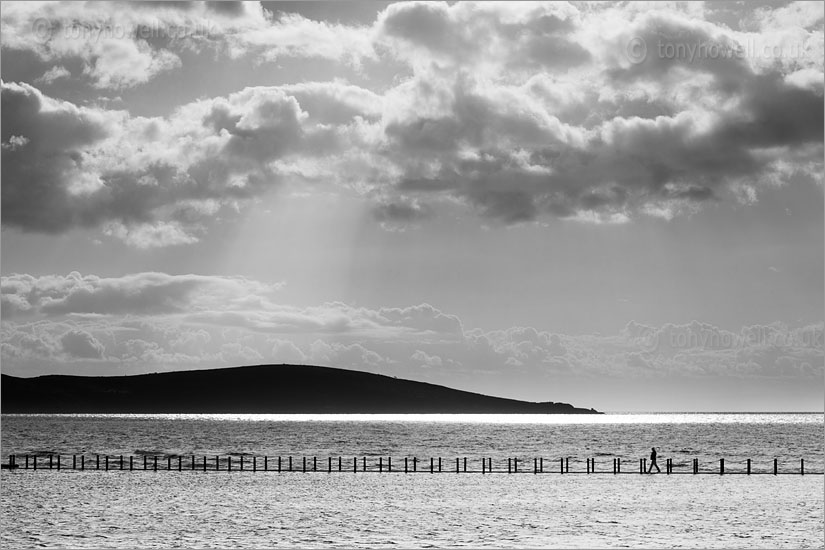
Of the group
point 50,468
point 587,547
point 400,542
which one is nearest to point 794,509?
point 587,547

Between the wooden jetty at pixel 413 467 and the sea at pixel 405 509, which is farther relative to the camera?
the wooden jetty at pixel 413 467

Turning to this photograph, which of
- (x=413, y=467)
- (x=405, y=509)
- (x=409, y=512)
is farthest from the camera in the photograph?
(x=413, y=467)

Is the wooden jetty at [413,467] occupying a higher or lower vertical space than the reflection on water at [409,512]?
lower

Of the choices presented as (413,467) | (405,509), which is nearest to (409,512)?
(405,509)

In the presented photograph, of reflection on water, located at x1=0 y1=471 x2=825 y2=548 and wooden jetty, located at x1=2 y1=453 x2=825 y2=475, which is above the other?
reflection on water, located at x1=0 y1=471 x2=825 y2=548

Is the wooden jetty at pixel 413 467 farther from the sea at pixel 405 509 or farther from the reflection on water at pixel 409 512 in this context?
the reflection on water at pixel 409 512

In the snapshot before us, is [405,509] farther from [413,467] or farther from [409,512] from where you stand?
[413,467]

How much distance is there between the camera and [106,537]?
142 feet

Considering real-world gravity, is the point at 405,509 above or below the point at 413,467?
above

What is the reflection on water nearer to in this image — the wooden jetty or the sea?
the sea

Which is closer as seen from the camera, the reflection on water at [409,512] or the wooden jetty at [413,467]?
the reflection on water at [409,512]

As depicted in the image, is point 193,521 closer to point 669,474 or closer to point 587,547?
point 587,547

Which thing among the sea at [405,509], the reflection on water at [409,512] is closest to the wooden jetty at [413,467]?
the sea at [405,509]

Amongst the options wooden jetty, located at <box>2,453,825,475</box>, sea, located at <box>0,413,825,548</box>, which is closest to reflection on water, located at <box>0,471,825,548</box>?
sea, located at <box>0,413,825,548</box>
